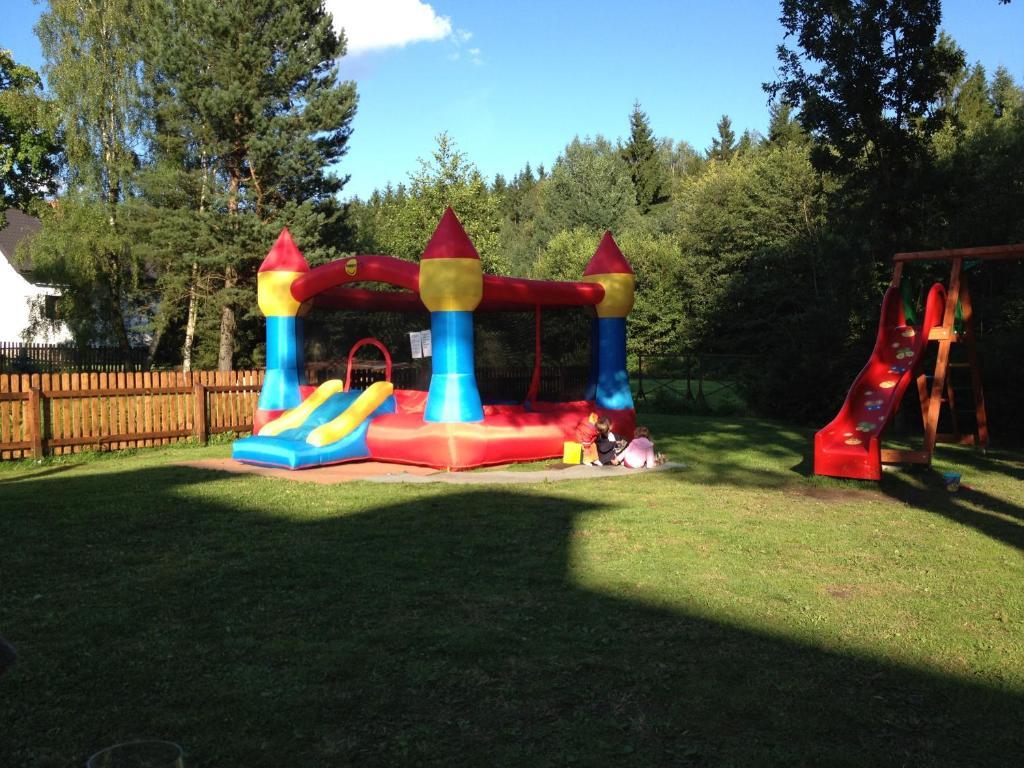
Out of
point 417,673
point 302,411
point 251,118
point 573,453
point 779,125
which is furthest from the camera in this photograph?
point 779,125

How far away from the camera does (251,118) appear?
Result: 1044 inches

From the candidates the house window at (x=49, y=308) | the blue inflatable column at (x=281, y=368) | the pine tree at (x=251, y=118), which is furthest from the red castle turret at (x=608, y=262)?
the house window at (x=49, y=308)

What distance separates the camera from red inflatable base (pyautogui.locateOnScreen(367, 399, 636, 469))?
38.1 ft

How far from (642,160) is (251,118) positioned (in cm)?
4282

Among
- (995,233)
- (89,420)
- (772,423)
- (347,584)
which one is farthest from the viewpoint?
(995,233)

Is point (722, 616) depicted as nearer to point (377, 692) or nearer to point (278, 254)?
point (377, 692)

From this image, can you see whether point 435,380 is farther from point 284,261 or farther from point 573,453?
point 284,261

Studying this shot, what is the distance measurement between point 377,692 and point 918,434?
15359mm

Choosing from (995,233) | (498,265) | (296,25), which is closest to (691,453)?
(995,233)

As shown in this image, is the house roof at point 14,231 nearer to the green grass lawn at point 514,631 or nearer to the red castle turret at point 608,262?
the red castle turret at point 608,262

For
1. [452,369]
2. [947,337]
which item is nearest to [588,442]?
[452,369]

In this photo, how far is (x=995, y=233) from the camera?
20.9m

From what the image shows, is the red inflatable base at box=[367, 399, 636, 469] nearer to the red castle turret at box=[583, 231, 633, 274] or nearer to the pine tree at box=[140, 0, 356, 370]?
the red castle turret at box=[583, 231, 633, 274]

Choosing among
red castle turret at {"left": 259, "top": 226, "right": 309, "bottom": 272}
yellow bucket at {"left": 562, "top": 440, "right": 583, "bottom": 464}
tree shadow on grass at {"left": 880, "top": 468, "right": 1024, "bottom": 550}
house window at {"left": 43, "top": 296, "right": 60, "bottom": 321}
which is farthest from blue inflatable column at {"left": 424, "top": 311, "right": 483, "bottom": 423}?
house window at {"left": 43, "top": 296, "right": 60, "bottom": 321}
